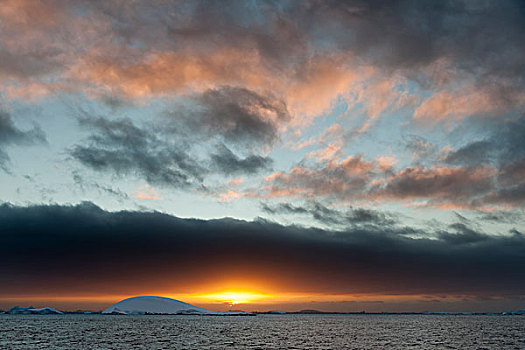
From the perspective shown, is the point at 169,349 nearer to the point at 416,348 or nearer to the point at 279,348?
the point at 279,348

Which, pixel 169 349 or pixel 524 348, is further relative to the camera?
pixel 524 348

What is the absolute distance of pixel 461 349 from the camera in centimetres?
10481

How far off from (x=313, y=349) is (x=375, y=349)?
14630 mm

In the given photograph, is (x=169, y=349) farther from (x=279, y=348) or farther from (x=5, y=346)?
(x=5, y=346)

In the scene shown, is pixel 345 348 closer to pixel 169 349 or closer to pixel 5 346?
pixel 169 349

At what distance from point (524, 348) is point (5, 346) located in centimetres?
12756

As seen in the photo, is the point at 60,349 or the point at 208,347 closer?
the point at 60,349

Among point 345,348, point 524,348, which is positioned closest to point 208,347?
point 345,348

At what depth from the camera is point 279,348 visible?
10438 cm

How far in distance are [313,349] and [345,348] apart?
26.0 feet

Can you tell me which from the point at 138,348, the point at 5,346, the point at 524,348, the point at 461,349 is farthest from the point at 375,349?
the point at 5,346

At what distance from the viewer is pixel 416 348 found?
105m

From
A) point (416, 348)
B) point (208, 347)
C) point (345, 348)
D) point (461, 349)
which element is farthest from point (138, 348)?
point (461, 349)

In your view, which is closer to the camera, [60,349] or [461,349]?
[60,349]
